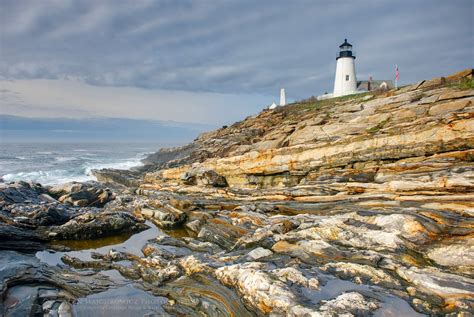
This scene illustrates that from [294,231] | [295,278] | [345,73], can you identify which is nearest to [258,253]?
[294,231]

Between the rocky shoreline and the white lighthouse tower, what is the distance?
2618 cm

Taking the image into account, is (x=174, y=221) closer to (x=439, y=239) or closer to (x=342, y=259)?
(x=342, y=259)

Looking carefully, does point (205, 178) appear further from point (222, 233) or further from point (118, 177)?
point (118, 177)

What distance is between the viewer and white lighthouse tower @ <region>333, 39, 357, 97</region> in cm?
5100

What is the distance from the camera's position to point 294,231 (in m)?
12.9

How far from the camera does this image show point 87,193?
75.9ft

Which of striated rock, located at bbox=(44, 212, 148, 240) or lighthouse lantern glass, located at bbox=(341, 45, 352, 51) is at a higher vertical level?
lighthouse lantern glass, located at bbox=(341, 45, 352, 51)

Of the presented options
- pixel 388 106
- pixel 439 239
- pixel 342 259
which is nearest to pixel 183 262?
pixel 342 259

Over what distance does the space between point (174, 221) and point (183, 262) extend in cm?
709

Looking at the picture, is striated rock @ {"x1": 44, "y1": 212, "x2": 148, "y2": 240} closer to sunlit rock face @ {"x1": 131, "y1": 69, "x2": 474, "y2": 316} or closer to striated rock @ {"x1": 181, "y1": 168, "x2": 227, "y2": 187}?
sunlit rock face @ {"x1": 131, "y1": 69, "x2": 474, "y2": 316}

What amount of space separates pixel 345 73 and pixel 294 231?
148 feet

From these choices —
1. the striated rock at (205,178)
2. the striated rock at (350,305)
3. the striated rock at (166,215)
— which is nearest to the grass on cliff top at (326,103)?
the striated rock at (205,178)

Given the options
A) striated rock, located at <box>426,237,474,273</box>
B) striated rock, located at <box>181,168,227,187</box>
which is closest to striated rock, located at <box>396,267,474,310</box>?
striated rock, located at <box>426,237,474,273</box>

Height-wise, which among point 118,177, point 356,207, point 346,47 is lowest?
point 356,207
